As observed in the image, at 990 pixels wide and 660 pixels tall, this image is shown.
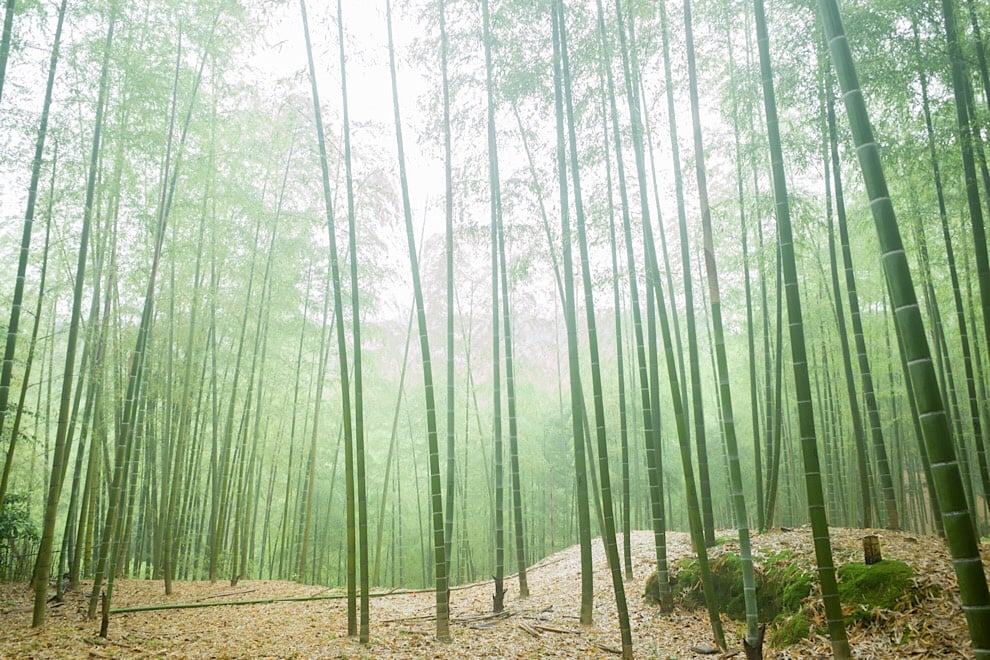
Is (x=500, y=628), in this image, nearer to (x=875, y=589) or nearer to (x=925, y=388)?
(x=875, y=589)

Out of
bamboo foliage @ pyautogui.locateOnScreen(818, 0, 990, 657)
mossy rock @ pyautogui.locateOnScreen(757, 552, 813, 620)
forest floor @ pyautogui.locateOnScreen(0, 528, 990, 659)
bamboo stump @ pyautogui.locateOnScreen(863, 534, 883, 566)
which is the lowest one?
forest floor @ pyautogui.locateOnScreen(0, 528, 990, 659)

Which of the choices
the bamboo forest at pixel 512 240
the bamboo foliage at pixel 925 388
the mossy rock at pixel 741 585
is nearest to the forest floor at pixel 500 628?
the bamboo forest at pixel 512 240

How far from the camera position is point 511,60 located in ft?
18.7

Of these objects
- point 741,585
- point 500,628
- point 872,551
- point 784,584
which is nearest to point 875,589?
point 872,551

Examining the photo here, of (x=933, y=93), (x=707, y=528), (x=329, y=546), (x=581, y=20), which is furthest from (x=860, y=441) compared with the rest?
(x=329, y=546)

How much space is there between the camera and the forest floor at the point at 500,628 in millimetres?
3609

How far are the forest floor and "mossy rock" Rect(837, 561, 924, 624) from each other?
59mm

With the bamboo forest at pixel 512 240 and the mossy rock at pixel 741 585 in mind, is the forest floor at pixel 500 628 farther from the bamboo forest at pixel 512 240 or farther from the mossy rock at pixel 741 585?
the mossy rock at pixel 741 585

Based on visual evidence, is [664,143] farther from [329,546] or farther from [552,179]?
[329,546]

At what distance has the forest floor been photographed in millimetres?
3609

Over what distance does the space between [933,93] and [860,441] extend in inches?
133

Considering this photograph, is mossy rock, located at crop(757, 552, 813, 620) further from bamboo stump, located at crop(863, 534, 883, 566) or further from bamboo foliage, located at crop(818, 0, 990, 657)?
bamboo foliage, located at crop(818, 0, 990, 657)

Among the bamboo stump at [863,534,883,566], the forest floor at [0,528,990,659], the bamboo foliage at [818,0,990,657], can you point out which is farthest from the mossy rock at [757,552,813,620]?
the bamboo foliage at [818,0,990,657]

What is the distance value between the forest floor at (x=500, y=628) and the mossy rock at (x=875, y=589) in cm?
6
